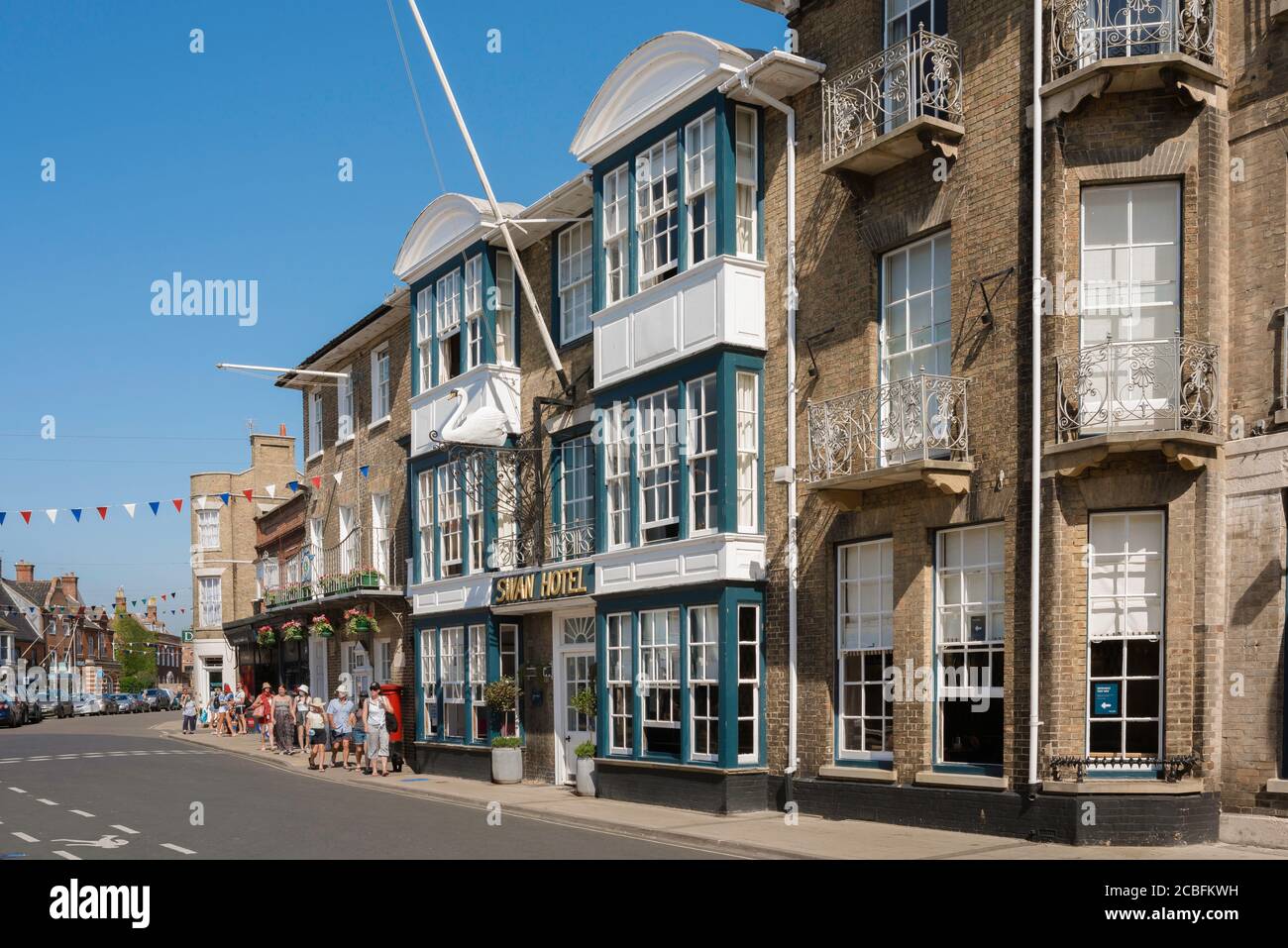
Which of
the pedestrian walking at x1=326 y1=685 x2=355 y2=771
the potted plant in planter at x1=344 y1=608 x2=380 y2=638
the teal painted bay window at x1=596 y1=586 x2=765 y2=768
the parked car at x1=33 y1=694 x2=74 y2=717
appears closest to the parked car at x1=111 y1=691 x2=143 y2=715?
the parked car at x1=33 y1=694 x2=74 y2=717

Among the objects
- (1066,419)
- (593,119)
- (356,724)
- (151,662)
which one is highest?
(593,119)

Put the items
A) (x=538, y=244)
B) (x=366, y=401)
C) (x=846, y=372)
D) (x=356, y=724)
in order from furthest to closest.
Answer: (x=366, y=401)
(x=356, y=724)
(x=538, y=244)
(x=846, y=372)

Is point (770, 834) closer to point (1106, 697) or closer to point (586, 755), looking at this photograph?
point (1106, 697)

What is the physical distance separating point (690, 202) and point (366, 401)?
50.0 ft

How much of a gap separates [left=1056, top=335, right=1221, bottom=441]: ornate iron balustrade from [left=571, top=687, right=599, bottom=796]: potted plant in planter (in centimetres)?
939

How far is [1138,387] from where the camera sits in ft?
42.7

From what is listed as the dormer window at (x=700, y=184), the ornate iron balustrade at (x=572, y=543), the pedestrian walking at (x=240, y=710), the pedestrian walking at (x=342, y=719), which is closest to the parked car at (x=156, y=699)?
the pedestrian walking at (x=240, y=710)

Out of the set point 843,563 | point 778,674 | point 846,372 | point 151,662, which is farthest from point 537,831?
point 151,662

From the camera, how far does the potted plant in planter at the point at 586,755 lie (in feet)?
64.9

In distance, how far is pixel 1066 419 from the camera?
13.3 m

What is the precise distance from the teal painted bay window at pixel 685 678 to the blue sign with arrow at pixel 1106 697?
17.0 ft

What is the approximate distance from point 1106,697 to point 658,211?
31.9ft

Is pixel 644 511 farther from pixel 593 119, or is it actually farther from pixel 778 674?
pixel 593 119

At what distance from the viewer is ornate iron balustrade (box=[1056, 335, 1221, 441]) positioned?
12766mm
